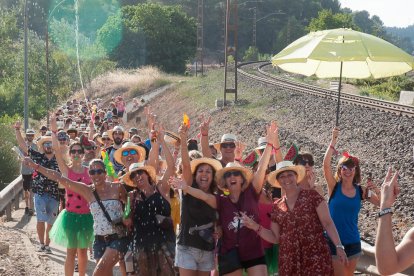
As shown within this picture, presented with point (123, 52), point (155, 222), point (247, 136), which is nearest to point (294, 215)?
point (155, 222)

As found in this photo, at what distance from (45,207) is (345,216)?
4859 mm

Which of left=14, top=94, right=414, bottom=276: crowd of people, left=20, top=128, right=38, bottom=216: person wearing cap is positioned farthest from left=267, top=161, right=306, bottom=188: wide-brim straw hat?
left=20, top=128, right=38, bottom=216: person wearing cap

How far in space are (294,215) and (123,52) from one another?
72.5 m

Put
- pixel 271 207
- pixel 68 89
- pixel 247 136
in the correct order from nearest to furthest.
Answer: pixel 271 207
pixel 247 136
pixel 68 89

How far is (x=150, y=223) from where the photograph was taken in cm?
688

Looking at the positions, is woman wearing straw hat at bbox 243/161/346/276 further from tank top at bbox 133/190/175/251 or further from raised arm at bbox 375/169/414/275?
raised arm at bbox 375/169/414/275

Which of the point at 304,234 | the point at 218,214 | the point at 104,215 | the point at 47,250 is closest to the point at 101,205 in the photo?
the point at 104,215

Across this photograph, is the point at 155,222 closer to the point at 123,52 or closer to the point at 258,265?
the point at 258,265

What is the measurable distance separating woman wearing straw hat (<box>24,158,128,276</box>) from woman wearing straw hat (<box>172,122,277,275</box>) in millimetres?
1120

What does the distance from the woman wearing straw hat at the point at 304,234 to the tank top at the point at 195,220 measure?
46 centimetres

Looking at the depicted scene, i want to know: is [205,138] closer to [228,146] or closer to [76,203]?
[228,146]

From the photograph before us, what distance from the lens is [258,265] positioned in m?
6.28

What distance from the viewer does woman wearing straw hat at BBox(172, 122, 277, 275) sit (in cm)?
627

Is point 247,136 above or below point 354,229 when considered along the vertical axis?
below
